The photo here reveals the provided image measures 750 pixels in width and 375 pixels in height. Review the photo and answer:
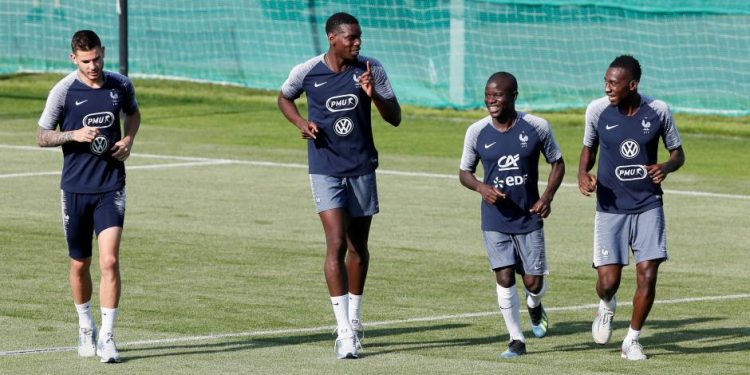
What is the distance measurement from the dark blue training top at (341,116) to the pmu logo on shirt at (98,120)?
134cm

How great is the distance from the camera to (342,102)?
11.9m

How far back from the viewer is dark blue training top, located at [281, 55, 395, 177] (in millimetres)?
11914

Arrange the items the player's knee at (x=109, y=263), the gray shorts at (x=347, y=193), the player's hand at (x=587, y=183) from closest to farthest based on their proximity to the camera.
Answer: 1. the player's knee at (x=109, y=263)
2. the player's hand at (x=587, y=183)
3. the gray shorts at (x=347, y=193)

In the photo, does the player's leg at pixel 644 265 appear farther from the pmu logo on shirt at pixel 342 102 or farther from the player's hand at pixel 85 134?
the player's hand at pixel 85 134

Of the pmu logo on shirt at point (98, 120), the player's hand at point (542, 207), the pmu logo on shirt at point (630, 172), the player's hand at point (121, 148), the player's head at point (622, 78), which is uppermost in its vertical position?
the player's head at point (622, 78)

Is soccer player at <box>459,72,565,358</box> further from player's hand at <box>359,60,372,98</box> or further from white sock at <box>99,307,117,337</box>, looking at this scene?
white sock at <box>99,307,117,337</box>

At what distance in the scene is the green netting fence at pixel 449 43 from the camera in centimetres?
3197

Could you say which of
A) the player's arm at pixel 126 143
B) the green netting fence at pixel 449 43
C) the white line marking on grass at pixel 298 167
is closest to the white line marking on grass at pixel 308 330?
the player's arm at pixel 126 143

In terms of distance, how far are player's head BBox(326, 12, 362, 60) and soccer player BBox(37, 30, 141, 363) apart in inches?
56.0

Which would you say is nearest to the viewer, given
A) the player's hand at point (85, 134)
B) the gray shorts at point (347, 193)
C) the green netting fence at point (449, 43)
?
the player's hand at point (85, 134)

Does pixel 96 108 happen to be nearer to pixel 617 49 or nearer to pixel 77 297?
pixel 77 297

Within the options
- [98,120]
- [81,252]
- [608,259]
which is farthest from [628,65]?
[81,252]

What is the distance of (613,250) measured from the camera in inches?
464

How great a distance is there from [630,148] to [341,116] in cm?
194
